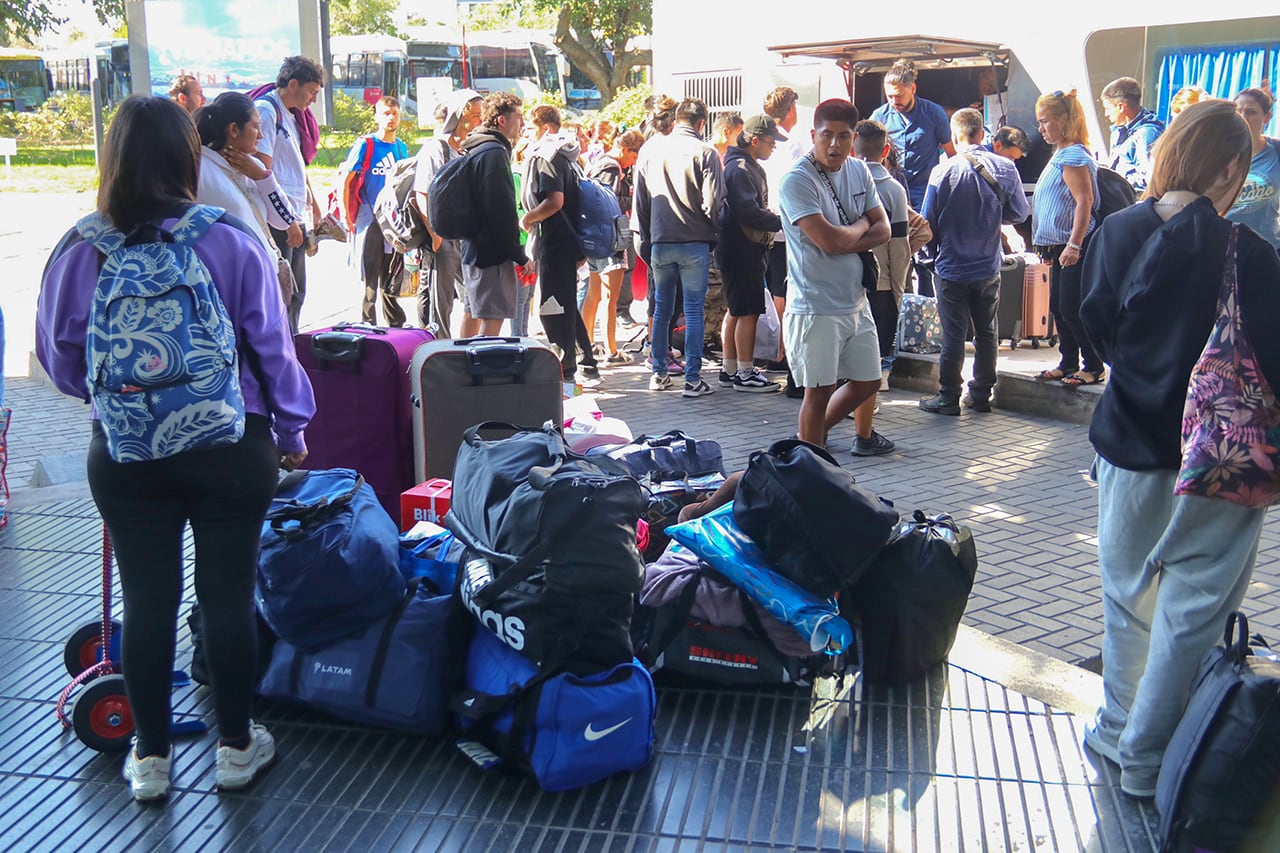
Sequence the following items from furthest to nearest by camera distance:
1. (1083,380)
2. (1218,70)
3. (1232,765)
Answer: (1218,70) < (1083,380) < (1232,765)

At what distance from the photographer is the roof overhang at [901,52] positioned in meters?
12.4

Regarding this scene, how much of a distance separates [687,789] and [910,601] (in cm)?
94

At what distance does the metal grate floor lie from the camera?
2996mm

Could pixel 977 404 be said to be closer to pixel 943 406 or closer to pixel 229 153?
pixel 943 406

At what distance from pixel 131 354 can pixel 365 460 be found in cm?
229

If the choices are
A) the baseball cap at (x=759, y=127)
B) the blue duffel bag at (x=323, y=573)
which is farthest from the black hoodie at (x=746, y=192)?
the blue duffel bag at (x=323, y=573)

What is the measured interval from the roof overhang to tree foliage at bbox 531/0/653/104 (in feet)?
56.6

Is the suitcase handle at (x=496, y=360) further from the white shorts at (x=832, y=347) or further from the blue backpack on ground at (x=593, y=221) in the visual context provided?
the blue backpack on ground at (x=593, y=221)

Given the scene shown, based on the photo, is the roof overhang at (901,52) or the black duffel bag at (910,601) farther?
the roof overhang at (901,52)

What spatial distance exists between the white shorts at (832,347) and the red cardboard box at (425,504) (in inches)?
83.1

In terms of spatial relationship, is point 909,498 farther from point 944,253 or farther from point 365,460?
point 365,460

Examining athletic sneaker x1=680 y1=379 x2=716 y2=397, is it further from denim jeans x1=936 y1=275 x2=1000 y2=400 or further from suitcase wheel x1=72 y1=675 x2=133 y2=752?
suitcase wheel x1=72 y1=675 x2=133 y2=752

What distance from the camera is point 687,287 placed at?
841cm

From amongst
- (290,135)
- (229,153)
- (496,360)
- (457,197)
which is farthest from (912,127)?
(229,153)
